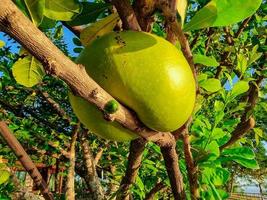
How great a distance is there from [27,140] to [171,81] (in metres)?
2.98

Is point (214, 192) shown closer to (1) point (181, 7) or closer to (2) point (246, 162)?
(2) point (246, 162)

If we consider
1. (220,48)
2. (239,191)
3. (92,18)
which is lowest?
(92,18)

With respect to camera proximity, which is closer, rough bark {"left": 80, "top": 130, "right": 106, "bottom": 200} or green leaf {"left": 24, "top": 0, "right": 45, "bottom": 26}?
green leaf {"left": 24, "top": 0, "right": 45, "bottom": 26}

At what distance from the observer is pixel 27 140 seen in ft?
11.1

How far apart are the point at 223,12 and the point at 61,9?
273 mm

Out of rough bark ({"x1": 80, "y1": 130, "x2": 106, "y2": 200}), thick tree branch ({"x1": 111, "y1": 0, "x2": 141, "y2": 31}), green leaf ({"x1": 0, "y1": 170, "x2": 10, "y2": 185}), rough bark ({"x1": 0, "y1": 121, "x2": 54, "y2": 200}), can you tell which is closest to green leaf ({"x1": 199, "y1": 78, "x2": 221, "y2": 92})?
thick tree branch ({"x1": 111, "y1": 0, "x2": 141, "y2": 31})

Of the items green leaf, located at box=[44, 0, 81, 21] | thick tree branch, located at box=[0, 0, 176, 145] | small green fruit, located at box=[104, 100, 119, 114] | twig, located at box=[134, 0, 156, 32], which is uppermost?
twig, located at box=[134, 0, 156, 32]

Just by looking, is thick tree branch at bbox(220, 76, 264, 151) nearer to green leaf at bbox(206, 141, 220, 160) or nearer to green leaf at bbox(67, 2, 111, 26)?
green leaf at bbox(206, 141, 220, 160)

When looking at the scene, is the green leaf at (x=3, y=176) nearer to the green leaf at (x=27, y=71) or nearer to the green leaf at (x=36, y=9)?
the green leaf at (x=27, y=71)

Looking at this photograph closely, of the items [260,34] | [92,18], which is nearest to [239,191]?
[260,34]

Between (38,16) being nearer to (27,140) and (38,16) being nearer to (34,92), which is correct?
(27,140)

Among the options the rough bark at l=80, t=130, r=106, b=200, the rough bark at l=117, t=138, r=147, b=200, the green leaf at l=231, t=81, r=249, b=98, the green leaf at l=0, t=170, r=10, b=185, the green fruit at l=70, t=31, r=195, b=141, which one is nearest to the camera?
the green fruit at l=70, t=31, r=195, b=141

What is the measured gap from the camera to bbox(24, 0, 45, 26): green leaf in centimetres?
59

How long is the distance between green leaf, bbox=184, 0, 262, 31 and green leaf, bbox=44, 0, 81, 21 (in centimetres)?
20
